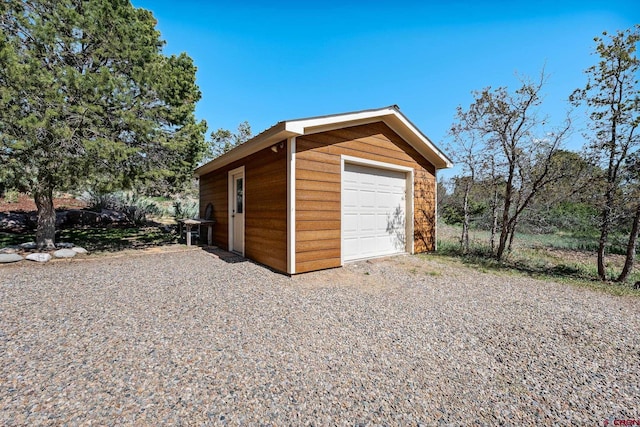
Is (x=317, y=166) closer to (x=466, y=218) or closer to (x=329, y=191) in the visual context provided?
(x=329, y=191)

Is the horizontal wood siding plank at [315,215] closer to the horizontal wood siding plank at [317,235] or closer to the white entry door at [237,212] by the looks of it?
the horizontal wood siding plank at [317,235]

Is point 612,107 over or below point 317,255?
over

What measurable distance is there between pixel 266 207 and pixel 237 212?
1763 mm

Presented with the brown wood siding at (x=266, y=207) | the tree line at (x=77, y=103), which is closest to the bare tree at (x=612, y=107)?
the brown wood siding at (x=266, y=207)

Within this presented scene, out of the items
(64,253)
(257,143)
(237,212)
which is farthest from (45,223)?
(257,143)

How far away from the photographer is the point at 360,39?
7.23 m

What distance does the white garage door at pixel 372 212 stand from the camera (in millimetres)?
5594

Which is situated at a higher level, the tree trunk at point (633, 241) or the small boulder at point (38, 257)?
the tree trunk at point (633, 241)

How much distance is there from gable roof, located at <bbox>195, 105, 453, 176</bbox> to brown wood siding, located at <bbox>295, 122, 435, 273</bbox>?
166mm

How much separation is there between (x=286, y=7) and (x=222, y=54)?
8.52 ft

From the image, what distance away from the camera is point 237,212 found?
22.1 ft

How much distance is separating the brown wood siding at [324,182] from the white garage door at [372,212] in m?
0.30

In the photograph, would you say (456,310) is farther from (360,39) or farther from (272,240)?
(360,39)

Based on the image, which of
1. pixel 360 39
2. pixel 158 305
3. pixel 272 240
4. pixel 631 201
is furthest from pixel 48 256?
pixel 631 201
